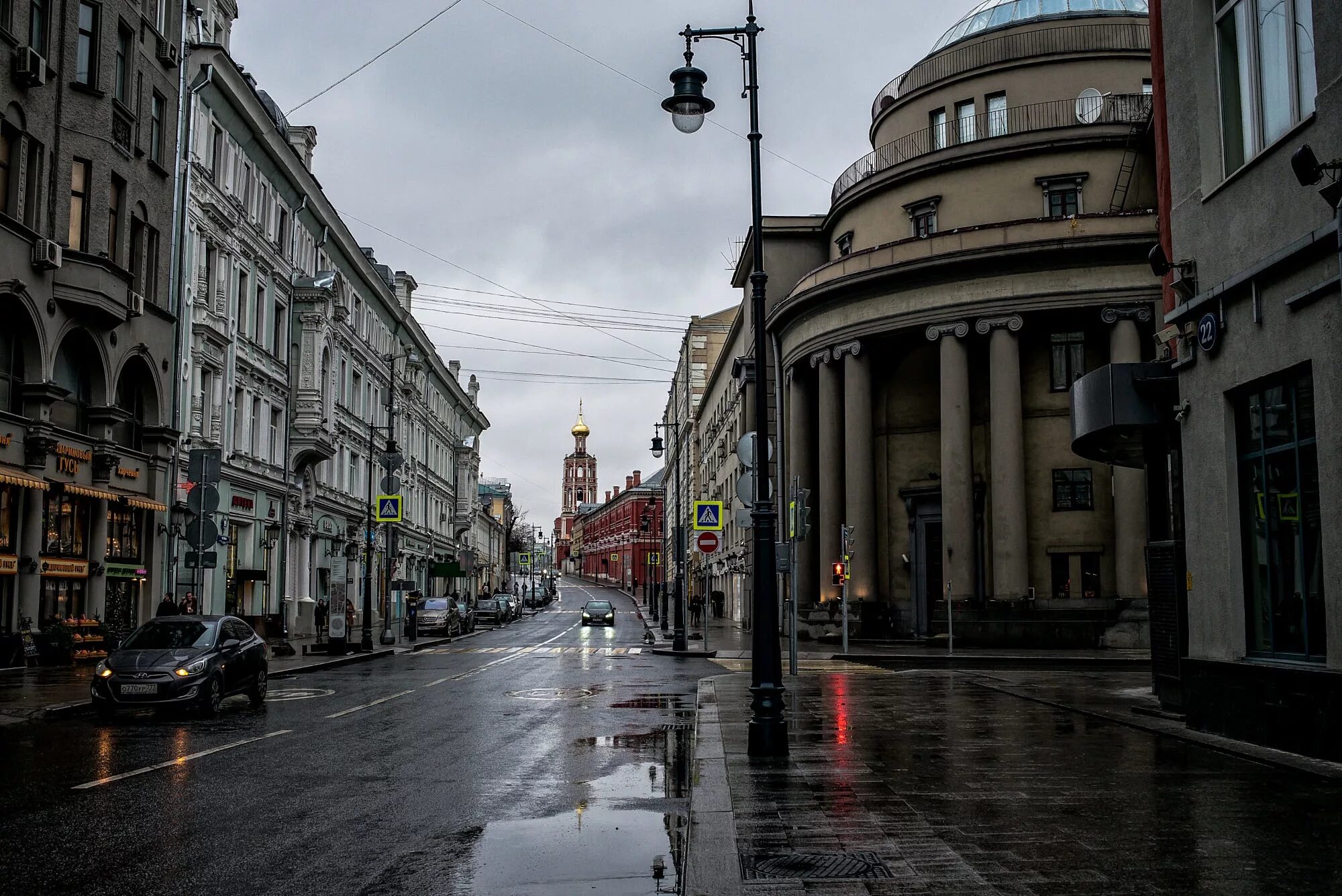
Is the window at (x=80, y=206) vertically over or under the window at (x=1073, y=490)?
over

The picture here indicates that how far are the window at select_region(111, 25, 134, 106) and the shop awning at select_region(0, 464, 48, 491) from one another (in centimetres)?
953

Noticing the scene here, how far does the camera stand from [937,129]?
45.9 metres

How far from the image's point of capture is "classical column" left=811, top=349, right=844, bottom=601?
44875mm

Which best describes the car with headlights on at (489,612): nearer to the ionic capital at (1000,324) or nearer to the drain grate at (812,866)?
the ionic capital at (1000,324)

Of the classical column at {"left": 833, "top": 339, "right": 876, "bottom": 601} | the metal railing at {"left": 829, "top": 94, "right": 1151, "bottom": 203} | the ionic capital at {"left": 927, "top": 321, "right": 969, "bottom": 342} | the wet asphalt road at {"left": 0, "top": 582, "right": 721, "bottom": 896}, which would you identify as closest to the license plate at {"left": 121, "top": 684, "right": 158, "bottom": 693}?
the wet asphalt road at {"left": 0, "top": 582, "right": 721, "bottom": 896}

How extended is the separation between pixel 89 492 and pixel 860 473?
2569cm

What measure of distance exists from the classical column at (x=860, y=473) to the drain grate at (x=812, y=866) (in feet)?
117

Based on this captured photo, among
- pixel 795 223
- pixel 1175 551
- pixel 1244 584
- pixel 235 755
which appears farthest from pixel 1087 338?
pixel 235 755

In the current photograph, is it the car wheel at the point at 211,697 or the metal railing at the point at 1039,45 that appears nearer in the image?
the car wheel at the point at 211,697

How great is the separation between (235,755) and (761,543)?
229 inches

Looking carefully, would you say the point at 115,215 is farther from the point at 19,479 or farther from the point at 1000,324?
the point at 1000,324

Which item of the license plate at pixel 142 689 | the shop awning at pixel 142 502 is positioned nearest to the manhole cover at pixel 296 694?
the license plate at pixel 142 689

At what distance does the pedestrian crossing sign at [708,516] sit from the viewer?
93.2 feet

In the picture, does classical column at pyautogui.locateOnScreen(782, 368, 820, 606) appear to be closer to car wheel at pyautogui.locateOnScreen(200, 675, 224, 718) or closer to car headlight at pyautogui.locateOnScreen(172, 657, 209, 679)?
car wheel at pyautogui.locateOnScreen(200, 675, 224, 718)
